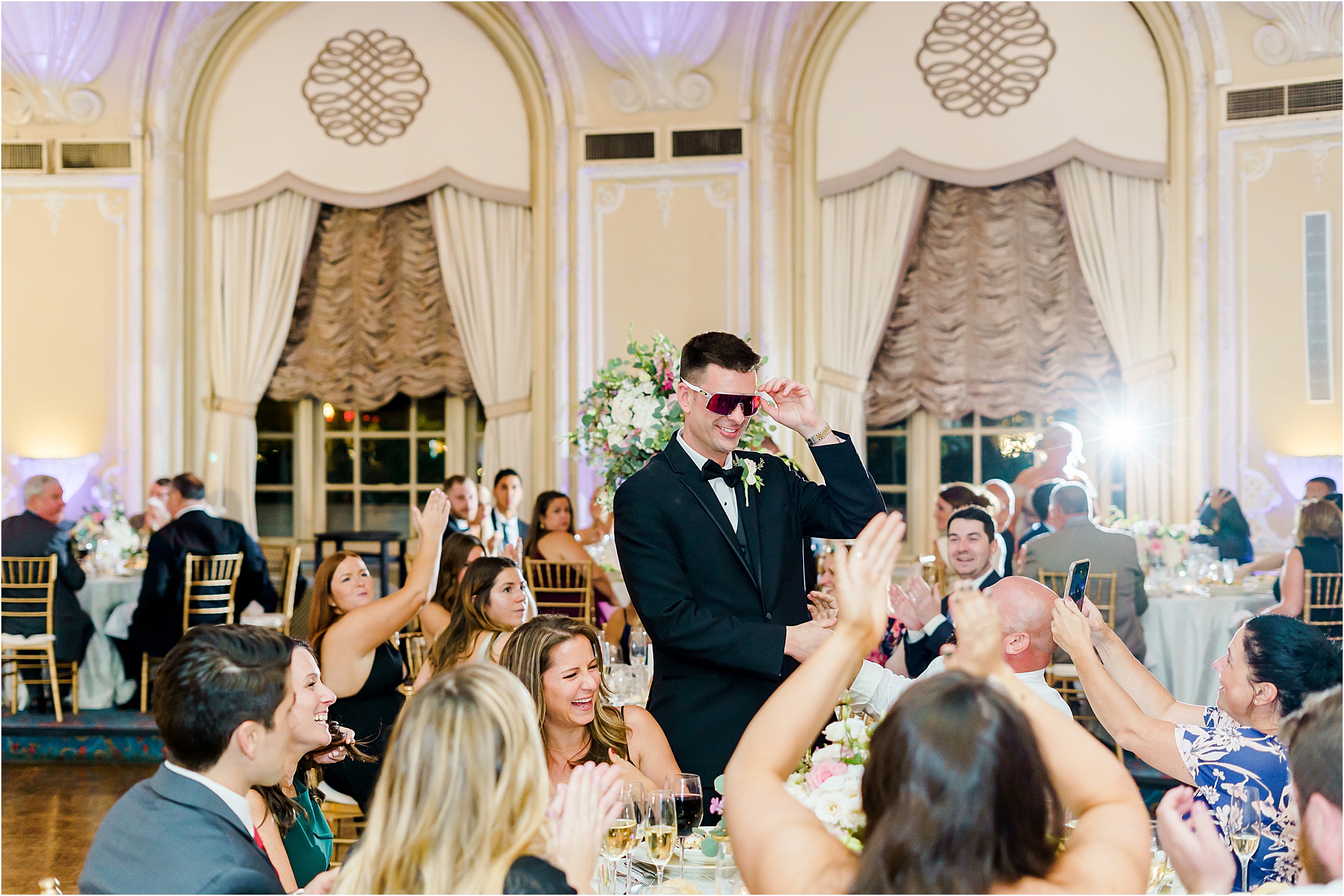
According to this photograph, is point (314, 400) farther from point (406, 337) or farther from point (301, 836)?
point (301, 836)

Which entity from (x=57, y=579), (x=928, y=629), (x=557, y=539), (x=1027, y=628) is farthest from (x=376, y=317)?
(x=1027, y=628)

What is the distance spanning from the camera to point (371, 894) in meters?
1.46

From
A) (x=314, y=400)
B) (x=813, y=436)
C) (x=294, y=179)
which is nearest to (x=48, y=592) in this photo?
(x=314, y=400)

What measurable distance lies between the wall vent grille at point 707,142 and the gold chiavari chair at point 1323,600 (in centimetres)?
472

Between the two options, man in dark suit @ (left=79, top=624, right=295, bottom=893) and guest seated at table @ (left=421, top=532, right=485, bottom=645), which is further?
guest seated at table @ (left=421, top=532, right=485, bottom=645)

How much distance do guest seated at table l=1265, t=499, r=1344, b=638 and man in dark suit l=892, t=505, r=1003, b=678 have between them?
2079 mm

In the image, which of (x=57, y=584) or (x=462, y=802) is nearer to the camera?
(x=462, y=802)

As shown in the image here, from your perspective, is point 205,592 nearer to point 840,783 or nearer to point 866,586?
point 840,783

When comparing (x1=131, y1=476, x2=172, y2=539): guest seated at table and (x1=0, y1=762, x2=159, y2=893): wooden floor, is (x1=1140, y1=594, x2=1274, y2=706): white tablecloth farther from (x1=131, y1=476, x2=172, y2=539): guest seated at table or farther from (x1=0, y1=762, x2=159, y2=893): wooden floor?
(x1=131, y1=476, x2=172, y2=539): guest seated at table

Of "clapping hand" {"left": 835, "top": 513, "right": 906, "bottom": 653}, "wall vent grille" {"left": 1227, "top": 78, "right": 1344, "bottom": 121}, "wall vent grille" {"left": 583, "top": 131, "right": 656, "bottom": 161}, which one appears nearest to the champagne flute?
"clapping hand" {"left": 835, "top": 513, "right": 906, "bottom": 653}

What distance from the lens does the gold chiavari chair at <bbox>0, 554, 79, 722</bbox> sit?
21.6 ft

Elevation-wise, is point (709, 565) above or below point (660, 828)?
above

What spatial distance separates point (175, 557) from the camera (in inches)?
264

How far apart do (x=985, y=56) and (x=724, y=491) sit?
6869mm
